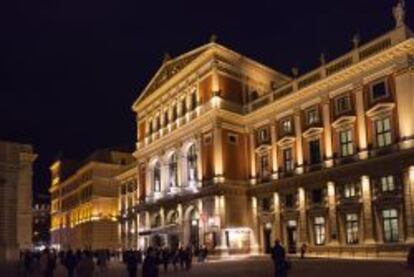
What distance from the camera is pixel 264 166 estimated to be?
52906 mm

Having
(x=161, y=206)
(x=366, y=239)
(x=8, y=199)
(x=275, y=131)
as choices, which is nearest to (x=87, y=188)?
(x=161, y=206)

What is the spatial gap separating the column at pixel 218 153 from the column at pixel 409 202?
19.6 m

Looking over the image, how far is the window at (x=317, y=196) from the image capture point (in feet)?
148

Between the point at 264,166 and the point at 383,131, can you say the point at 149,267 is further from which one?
the point at 264,166

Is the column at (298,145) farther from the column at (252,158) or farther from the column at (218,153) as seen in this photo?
the column at (218,153)

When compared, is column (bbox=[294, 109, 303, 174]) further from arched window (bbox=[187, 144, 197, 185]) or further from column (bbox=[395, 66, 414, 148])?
arched window (bbox=[187, 144, 197, 185])

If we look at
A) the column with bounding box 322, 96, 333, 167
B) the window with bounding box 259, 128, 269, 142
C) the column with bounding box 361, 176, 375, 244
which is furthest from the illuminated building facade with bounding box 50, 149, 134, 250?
the column with bounding box 361, 176, 375, 244

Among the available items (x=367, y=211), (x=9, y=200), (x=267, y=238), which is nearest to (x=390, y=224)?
(x=367, y=211)

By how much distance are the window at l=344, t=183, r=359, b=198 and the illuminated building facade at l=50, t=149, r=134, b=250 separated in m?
50.4

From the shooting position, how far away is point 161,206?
2420 inches

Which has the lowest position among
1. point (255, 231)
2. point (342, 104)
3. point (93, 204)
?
point (255, 231)

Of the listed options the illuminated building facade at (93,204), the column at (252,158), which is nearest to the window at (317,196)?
the column at (252,158)

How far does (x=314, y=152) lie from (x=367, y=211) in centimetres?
834

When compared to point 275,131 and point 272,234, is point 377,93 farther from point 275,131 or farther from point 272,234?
point 272,234
